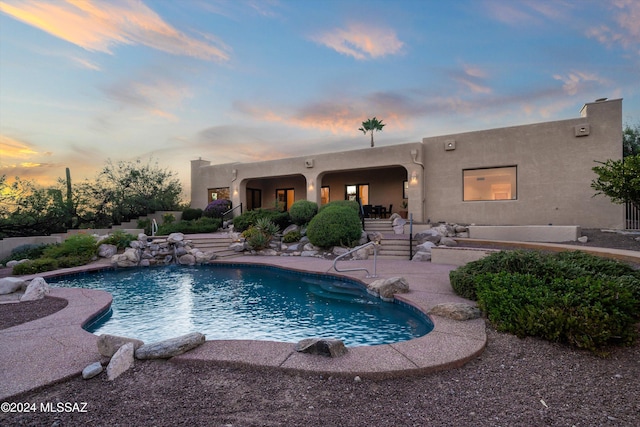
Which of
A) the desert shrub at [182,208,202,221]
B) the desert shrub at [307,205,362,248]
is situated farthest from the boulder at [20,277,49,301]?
the desert shrub at [182,208,202,221]

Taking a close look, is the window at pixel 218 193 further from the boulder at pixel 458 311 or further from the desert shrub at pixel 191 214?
the boulder at pixel 458 311

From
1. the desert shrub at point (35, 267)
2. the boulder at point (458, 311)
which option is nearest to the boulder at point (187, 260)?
the desert shrub at point (35, 267)

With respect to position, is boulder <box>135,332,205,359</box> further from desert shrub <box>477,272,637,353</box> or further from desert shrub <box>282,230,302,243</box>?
desert shrub <box>282,230,302,243</box>

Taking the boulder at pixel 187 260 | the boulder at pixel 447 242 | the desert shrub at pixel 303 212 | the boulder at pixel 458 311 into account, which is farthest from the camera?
the desert shrub at pixel 303 212

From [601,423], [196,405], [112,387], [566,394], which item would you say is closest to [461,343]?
[566,394]

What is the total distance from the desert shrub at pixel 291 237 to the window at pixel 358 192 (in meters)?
5.78

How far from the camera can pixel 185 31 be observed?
9.31 meters

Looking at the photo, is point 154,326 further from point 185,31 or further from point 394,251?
point 185,31

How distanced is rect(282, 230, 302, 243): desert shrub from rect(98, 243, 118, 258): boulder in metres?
6.18

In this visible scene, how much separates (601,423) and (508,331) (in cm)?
166

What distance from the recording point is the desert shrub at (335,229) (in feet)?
35.9

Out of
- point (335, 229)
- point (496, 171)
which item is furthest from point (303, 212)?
point (496, 171)

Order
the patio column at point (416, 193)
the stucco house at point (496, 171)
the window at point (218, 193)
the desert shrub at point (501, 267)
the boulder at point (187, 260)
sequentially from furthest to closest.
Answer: the window at point (218, 193) → the patio column at point (416, 193) → the boulder at point (187, 260) → the stucco house at point (496, 171) → the desert shrub at point (501, 267)

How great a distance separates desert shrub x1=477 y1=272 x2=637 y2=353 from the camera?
3.10 m
